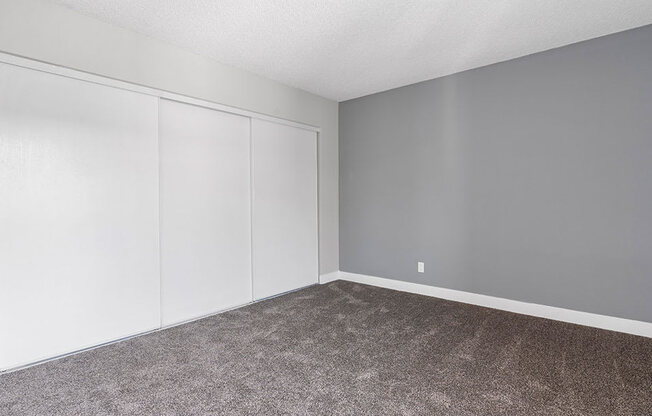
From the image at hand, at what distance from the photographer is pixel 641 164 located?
2580 mm

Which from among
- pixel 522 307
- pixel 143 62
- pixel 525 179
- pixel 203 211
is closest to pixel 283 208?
pixel 203 211

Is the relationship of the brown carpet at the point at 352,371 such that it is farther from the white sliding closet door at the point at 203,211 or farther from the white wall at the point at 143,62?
the white wall at the point at 143,62

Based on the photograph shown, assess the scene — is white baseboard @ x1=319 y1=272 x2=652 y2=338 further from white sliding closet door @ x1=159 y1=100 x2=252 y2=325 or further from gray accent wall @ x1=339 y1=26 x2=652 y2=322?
white sliding closet door @ x1=159 y1=100 x2=252 y2=325

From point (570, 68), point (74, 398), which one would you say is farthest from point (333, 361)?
point (570, 68)

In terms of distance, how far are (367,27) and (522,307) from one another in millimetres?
2927

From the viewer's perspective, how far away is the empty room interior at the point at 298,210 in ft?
6.61

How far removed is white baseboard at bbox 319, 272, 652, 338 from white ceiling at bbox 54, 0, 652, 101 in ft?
7.85

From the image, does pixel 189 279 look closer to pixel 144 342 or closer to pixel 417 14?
pixel 144 342

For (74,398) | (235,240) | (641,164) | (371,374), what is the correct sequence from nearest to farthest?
1. (74,398)
2. (371,374)
3. (641,164)
4. (235,240)

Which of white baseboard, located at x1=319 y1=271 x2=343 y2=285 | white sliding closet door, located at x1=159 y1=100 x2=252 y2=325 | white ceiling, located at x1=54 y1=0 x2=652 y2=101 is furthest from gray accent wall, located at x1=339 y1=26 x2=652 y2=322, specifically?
white sliding closet door, located at x1=159 y1=100 x2=252 y2=325

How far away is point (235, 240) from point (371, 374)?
197cm

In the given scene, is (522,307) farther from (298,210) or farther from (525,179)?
(298,210)

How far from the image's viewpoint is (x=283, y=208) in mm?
3895

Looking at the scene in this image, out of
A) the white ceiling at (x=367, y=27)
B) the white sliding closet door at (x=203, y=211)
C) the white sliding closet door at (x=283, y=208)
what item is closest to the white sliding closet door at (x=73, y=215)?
the white sliding closet door at (x=203, y=211)
